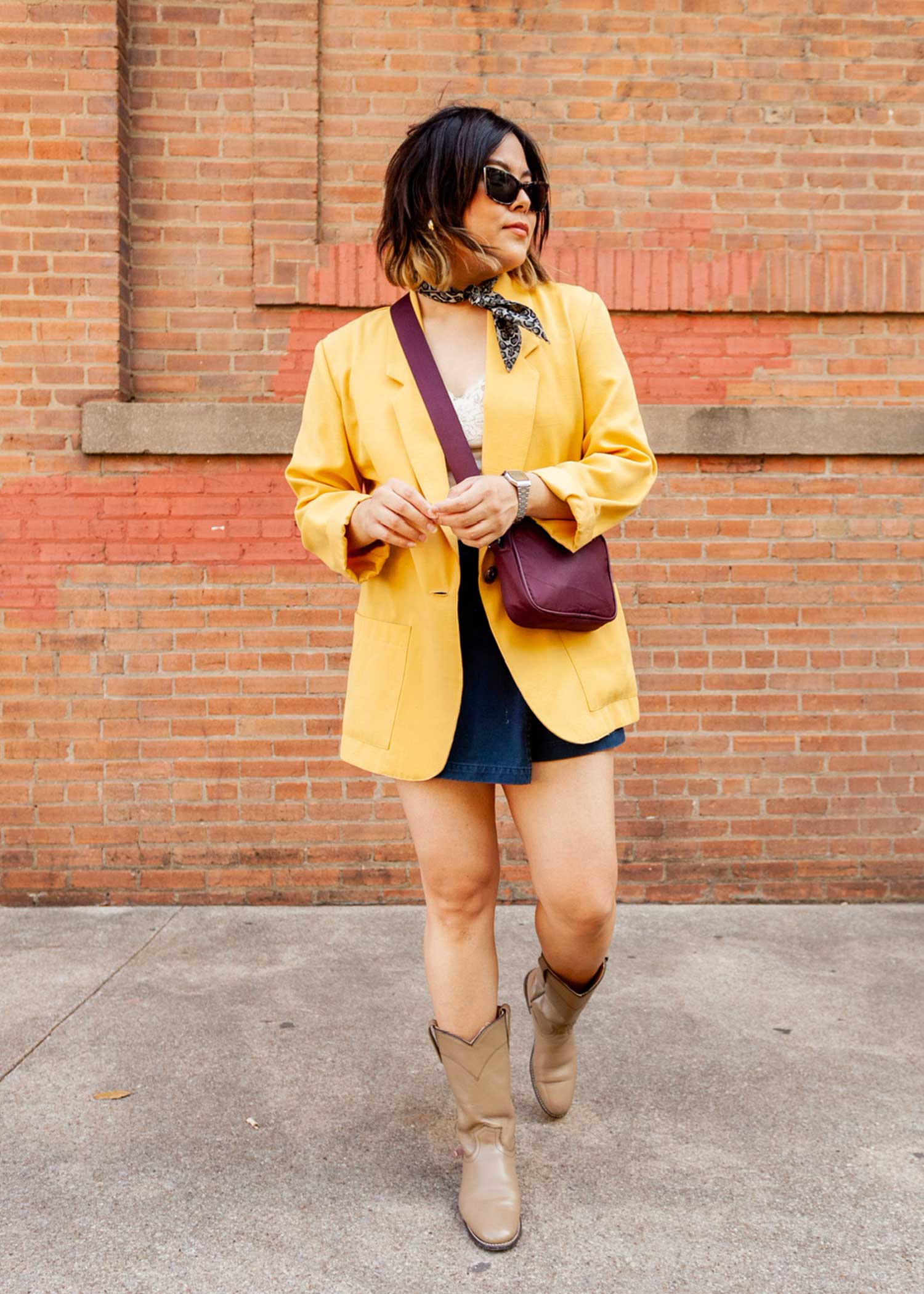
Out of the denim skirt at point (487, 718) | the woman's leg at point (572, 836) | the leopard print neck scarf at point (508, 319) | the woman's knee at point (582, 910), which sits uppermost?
the leopard print neck scarf at point (508, 319)

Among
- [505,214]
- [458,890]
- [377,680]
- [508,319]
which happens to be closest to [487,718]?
[377,680]

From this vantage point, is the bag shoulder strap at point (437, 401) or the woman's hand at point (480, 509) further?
the bag shoulder strap at point (437, 401)

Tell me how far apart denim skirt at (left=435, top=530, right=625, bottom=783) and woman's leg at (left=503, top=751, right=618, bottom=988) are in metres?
0.05

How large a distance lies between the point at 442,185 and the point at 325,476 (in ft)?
1.99

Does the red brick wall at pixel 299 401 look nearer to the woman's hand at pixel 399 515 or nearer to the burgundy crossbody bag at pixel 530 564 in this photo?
the burgundy crossbody bag at pixel 530 564

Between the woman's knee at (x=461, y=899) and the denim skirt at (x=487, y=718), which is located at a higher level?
the denim skirt at (x=487, y=718)

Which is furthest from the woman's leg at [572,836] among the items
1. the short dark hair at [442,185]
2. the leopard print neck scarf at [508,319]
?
the short dark hair at [442,185]

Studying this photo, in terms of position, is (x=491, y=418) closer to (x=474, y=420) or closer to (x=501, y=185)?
(x=474, y=420)

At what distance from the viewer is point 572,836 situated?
6.95 feet

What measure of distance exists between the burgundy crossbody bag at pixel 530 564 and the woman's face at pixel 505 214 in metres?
0.22

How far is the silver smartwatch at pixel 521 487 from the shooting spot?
6.36 feet

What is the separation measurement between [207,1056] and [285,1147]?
54 cm

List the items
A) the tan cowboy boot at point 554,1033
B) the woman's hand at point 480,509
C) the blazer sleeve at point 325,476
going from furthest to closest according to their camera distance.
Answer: the tan cowboy boot at point 554,1033 < the blazer sleeve at point 325,476 < the woman's hand at point 480,509

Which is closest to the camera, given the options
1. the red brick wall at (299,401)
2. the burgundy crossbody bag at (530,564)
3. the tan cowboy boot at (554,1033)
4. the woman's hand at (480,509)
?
the woman's hand at (480,509)
